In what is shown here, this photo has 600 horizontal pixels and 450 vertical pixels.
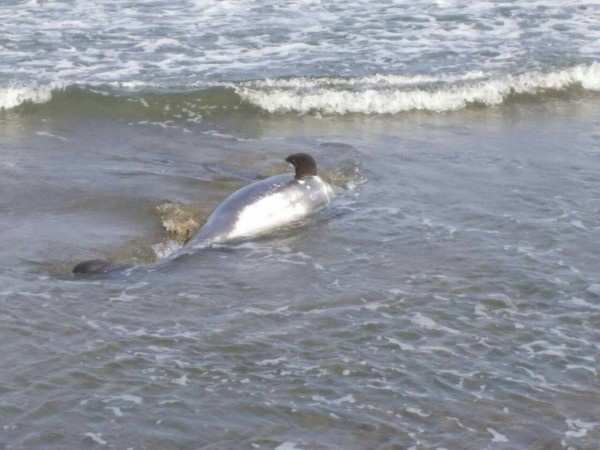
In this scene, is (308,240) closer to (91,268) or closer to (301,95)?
(91,268)

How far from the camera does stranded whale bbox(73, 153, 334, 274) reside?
398 inches

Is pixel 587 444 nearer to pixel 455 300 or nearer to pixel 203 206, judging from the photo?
pixel 455 300

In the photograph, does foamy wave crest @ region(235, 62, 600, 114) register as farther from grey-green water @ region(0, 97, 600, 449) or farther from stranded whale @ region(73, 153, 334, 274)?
→ stranded whale @ region(73, 153, 334, 274)

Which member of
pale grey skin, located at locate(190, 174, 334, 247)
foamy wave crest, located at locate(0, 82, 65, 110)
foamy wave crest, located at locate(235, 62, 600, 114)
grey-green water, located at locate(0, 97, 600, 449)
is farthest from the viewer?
A: foamy wave crest, located at locate(235, 62, 600, 114)

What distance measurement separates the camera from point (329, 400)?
7016mm

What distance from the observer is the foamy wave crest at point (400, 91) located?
15.3m

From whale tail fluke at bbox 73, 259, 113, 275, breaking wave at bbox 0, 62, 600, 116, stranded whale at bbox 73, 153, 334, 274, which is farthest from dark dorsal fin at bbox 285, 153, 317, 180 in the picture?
breaking wave at bbox 0, 62, 600, 116

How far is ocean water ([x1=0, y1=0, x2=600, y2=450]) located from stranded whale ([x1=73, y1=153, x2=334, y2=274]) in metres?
0.18

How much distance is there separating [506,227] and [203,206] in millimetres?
2790

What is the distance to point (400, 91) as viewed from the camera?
15.7 meters

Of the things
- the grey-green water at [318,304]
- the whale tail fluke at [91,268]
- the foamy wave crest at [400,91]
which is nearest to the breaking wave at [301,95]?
the foamy wave crest at [400,91]

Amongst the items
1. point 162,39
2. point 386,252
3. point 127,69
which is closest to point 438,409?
point 386,252

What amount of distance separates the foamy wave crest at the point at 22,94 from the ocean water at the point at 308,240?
0.04 m

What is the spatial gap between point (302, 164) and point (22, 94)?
5.78m
